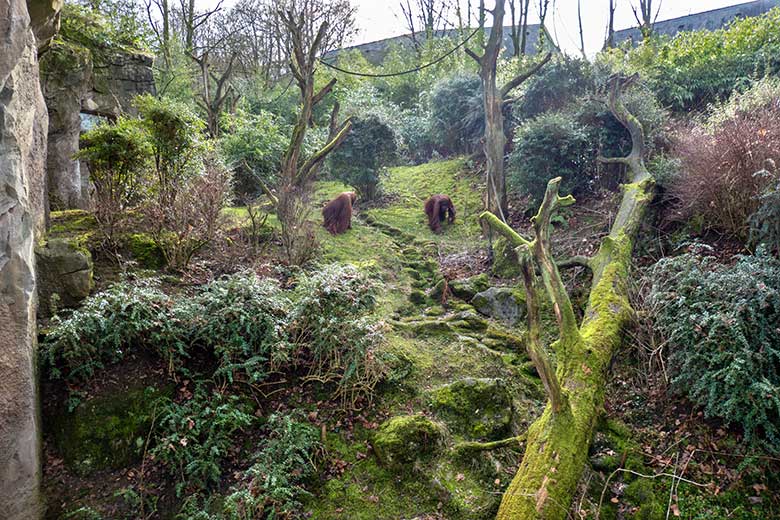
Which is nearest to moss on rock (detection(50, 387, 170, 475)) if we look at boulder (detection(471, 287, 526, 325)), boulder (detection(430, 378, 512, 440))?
boulder (detection(430, 378, 512, 440))

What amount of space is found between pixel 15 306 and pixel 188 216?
8.34 feet

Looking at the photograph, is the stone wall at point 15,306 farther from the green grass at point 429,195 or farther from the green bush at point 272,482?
the green grass at point 429,195

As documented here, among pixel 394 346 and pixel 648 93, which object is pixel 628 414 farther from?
pixel 648 93

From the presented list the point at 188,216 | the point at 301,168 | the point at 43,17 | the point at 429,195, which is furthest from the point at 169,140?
the point at 429,195

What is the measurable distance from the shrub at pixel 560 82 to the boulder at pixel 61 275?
9.69 meters

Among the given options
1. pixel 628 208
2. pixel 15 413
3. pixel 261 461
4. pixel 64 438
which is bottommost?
pixel 261 461

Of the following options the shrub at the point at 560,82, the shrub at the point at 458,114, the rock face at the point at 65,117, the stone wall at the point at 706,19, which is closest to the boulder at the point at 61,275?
the rock face at the point at 65,117

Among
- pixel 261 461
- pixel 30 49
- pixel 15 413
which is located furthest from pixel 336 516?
pixel 30 49

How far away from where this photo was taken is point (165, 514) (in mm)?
3160

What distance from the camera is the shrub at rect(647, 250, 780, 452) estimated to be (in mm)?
3436

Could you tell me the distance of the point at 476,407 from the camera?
4039mm

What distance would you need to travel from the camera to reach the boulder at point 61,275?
3850 mm

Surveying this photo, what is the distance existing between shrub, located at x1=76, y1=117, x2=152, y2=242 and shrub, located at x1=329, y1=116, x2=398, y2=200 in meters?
5.77

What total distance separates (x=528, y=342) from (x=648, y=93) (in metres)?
7.53
